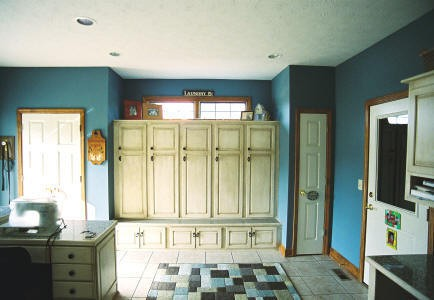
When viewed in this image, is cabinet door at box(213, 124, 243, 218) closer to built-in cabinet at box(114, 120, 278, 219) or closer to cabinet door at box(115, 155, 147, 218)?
built-in cabinet at box(114, 120, 278, 219)

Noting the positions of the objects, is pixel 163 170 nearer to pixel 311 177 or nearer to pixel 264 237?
pixel 264 237

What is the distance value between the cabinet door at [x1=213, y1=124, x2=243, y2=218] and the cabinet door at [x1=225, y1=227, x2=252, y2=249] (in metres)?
0.25

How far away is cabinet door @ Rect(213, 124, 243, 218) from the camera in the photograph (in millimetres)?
3623

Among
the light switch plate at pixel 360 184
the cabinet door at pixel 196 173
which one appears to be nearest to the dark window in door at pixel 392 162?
the light switch plate at pixel 360 184

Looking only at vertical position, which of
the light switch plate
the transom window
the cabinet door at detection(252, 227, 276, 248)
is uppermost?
the transom window

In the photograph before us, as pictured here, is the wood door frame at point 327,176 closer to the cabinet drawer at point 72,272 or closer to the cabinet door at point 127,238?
the cabinet door at point 127,238

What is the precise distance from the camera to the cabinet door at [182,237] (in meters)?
3.43

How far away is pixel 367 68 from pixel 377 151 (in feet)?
3.21

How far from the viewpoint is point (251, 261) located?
10.4ft

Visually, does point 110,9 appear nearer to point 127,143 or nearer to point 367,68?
point 127,143

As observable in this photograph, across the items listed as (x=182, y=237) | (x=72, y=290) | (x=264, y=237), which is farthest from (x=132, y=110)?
(x=264, y=237)

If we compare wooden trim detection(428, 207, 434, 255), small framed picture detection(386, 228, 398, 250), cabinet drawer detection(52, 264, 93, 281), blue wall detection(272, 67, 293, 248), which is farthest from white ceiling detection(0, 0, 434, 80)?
cabinet drawer detection(52, 264, 93, 281)

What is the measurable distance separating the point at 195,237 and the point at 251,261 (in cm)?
87

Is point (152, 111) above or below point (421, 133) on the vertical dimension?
above
